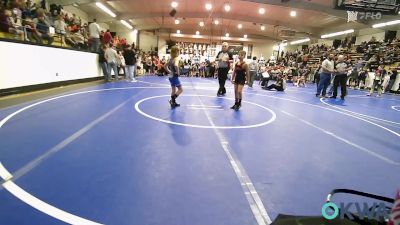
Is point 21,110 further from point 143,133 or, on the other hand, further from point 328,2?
point 328,2

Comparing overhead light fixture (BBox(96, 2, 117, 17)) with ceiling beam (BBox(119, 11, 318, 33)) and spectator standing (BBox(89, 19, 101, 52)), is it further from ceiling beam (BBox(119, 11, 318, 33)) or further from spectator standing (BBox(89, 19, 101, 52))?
spectator standing (BBox(89, 19, 101, 52))

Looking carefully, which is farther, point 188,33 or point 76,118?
point 188,33

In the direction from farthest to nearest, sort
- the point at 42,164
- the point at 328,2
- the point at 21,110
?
1. the point at 328,2
2. the point at 21,110
3. the point at 42,164

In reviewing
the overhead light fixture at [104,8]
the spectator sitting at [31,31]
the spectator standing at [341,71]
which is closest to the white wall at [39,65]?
the spectator sitting at [31,31]

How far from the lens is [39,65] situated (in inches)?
355

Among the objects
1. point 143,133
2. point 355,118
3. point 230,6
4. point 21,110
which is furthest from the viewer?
point 230,6

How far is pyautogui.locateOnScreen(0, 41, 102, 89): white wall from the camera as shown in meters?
7.45

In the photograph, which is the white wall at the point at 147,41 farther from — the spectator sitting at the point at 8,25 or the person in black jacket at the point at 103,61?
the spectator sitting at the point at 8,25

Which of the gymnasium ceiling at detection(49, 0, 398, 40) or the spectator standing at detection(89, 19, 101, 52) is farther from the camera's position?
the gymnasium ceiling at detection(49, 0, 398, 40)

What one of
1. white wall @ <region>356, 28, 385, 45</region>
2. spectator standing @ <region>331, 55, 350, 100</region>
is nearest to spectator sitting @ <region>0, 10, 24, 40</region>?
spectator standing @ <region>331, 55, 350, 100</region>

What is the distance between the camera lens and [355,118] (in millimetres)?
7406

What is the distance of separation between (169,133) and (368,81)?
20.8 meters


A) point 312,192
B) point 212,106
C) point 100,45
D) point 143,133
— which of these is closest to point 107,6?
point 100,45

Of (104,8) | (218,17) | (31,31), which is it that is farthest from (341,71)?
(104,8)
